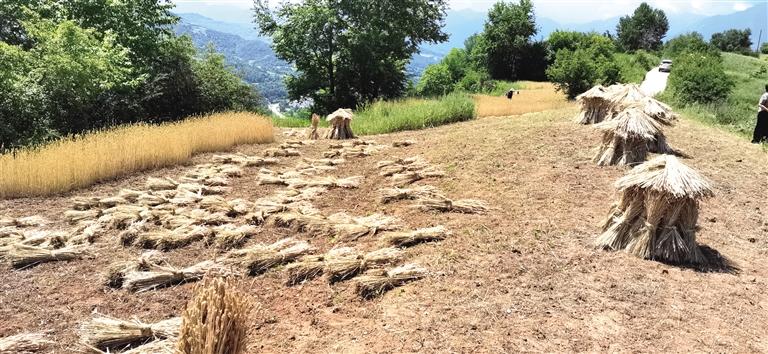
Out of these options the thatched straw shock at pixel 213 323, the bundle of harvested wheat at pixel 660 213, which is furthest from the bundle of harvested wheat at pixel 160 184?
the bundle of harvested wheat at pixel 660 213

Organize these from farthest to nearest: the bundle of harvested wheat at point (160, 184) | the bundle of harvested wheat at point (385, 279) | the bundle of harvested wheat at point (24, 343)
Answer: the bundle of harvested wheat at point (160, 184), the bundle of harvested wheat at point (385, 279), the bundle of harvested wheat at point (24, 343)

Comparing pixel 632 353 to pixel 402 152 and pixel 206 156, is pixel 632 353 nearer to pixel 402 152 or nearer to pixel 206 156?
pixel 402 152

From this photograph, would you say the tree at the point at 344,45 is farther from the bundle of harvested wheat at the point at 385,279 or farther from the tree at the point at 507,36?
the bundle of harvested wheat at the point at 385,279

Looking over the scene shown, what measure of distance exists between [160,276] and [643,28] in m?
62.2

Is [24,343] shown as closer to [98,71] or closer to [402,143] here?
[402,143]

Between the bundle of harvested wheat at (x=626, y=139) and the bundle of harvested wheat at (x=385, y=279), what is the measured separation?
4.08m

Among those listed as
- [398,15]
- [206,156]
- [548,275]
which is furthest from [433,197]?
[398,15]

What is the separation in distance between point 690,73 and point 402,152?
11122mm

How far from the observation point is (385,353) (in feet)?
9.89

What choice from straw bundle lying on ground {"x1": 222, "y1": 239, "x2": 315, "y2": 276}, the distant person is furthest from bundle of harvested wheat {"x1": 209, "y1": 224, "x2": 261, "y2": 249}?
the distant person

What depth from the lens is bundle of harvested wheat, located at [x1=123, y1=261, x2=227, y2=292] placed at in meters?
4.13

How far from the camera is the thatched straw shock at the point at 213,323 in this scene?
2254 millimetres

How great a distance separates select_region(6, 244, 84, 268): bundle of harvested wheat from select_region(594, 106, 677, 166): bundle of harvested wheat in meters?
6.31

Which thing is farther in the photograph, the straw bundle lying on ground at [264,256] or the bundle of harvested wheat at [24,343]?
the straw bundle lying on ground at [264,256]
